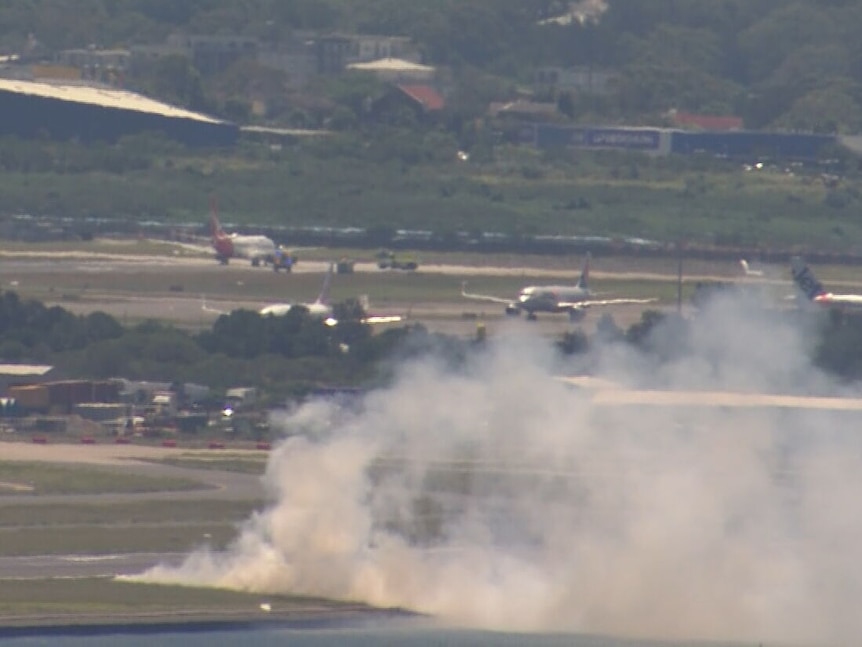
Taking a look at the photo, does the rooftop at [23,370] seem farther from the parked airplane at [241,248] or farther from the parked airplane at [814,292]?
the parked airplane at [241,248]

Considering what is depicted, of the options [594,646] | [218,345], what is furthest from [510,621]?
[218,345]

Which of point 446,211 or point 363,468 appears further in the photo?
point 446,211

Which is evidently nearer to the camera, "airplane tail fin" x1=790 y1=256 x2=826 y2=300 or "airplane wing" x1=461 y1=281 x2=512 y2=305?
"airplane tail fin" x1=790 y1=256 x2=826 y2=300

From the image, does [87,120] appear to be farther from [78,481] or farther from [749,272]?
A: [78,481]

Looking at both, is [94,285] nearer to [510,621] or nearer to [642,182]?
[642,182]

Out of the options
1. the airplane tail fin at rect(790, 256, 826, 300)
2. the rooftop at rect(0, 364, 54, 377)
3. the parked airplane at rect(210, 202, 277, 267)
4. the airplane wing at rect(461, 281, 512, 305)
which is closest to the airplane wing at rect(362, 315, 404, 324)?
the airplane wing at rect(461, 281, 512, 305)

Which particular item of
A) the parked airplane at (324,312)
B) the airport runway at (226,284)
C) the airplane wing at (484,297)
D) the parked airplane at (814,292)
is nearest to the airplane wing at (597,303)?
the airport runway at (226,284)

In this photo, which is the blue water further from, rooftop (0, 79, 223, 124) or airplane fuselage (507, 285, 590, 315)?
rooftop (0, 79, 223, 124)
